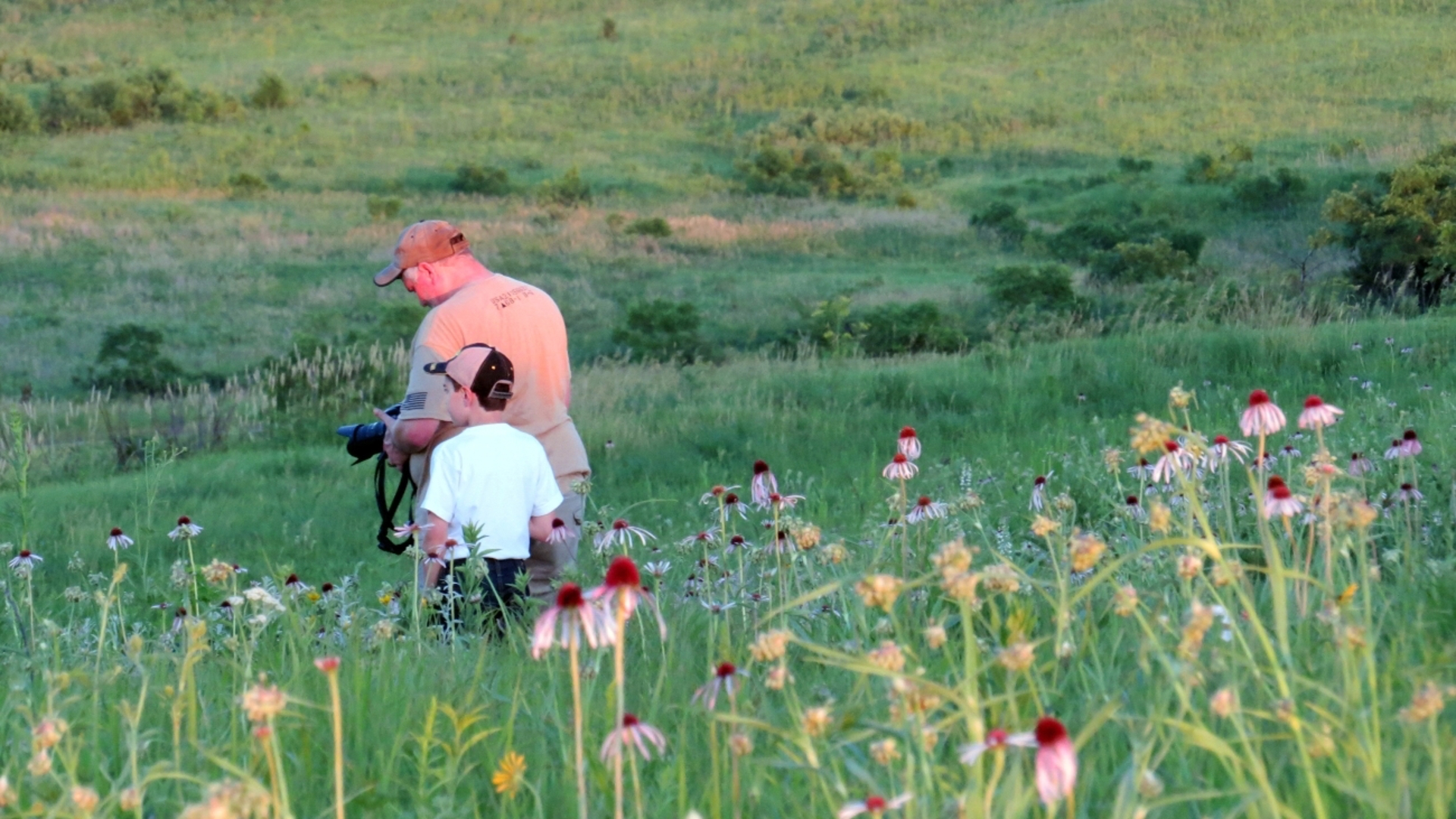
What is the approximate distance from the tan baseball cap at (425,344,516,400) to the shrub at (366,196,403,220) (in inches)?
1084

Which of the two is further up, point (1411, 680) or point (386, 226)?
point (1411, 680)

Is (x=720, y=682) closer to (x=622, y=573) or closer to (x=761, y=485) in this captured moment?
(x=622, y=573)

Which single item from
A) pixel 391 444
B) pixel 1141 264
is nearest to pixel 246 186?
pixel 1141 264

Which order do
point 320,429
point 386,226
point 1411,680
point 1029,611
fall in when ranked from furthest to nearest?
point 386,226 < point 320,429 < point 1029,611 < point 1411,680

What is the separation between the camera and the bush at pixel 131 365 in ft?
54.5

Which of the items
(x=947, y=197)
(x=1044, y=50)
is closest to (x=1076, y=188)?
(x=947, y=197)

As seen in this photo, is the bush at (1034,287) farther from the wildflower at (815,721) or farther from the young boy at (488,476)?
the wildflower at (815,721)

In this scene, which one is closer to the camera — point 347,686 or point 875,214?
point 347,686

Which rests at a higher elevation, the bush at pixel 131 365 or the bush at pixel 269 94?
the bush at pixel 269 94

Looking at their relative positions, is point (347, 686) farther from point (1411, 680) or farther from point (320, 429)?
point (320, 429)

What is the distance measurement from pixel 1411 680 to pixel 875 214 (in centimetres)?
3143

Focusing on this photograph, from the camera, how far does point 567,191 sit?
35.0 meters

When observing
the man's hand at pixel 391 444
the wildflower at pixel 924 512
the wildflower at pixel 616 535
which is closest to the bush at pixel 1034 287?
the man's hand at pixel 391 444

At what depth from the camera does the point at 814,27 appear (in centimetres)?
6475
